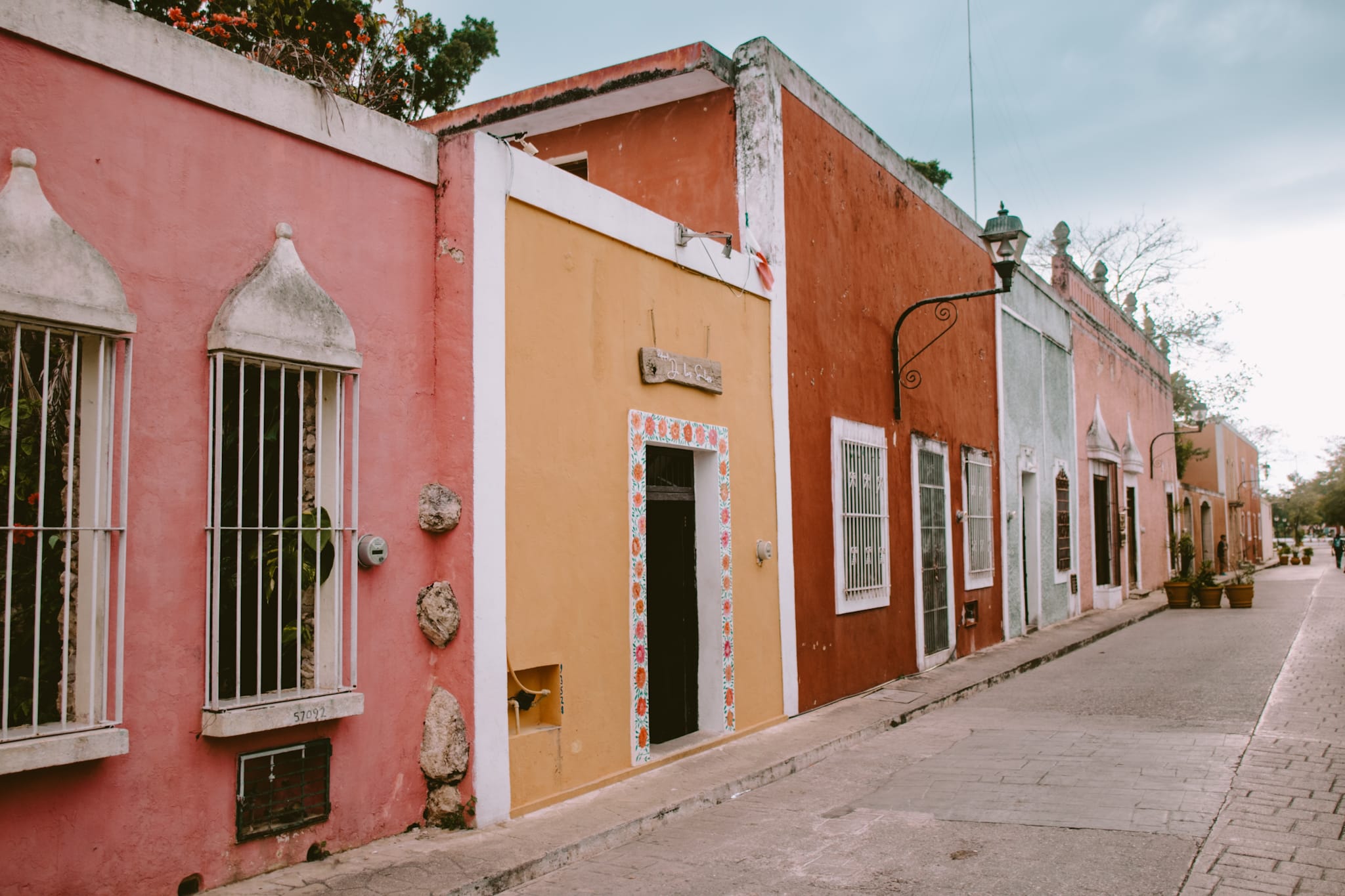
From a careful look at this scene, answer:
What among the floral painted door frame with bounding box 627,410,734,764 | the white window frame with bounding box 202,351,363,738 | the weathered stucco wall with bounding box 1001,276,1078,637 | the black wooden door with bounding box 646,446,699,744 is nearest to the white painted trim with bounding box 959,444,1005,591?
the weathered stucco wall with bounding box 1001,276,1078,637

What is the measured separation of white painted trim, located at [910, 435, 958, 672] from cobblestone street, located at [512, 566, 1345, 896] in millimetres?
1576

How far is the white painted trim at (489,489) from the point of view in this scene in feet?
18.9

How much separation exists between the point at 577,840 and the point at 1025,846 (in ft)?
7.36

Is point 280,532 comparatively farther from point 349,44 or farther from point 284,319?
point 349,44

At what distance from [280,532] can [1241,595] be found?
811 inches

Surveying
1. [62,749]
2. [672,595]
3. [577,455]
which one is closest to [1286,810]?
[672,595]

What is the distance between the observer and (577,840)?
551cm

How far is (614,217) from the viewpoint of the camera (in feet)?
23.7

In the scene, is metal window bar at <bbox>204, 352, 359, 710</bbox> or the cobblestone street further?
the cobblestone street

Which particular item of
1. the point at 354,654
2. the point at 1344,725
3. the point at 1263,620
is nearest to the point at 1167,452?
the point at 1263,620

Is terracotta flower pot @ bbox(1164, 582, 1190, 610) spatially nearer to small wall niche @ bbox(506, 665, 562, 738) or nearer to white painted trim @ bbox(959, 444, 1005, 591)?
white painted trim @ bbox(959, 444, 1005, 591)

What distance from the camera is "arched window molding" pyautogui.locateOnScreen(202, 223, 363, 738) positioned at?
188 inches

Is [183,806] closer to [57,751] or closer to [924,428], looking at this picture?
[57,751]

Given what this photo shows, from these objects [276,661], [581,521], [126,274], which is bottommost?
[276,661]
